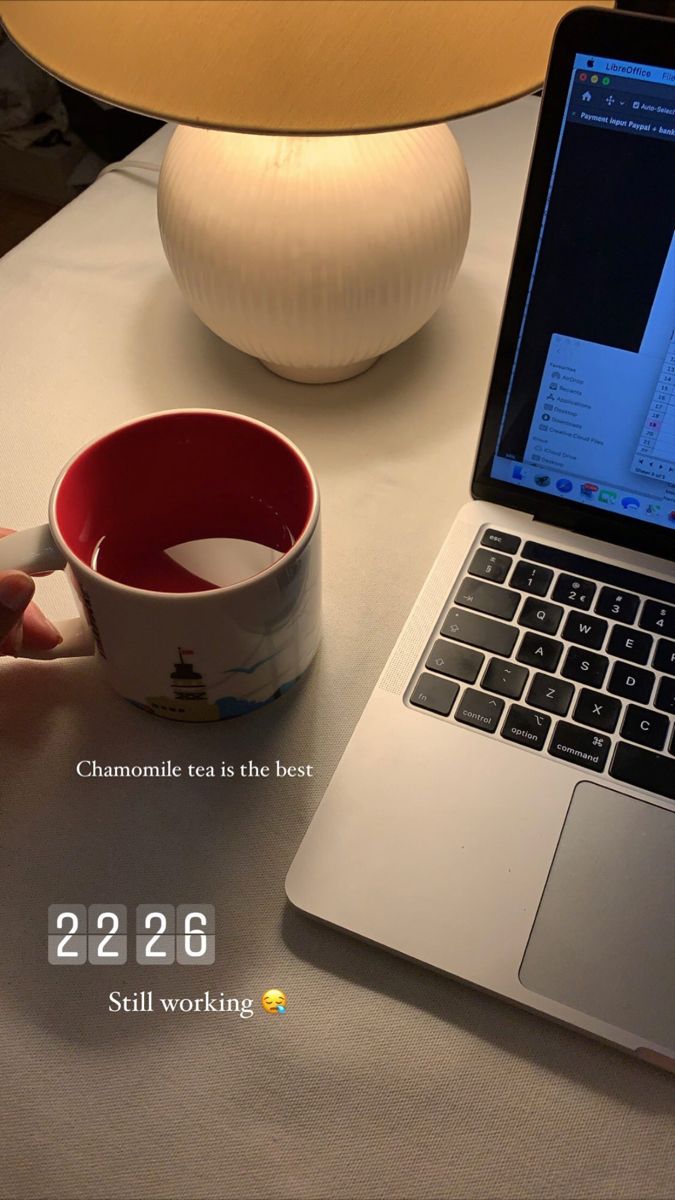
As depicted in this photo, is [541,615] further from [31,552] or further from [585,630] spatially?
[31,552]

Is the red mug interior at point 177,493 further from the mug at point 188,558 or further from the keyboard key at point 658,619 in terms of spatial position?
the keyboard key at point 658,619

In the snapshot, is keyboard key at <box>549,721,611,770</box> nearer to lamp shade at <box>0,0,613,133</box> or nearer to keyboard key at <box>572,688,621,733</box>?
keyboard key at <box>572,688,621,733</box>

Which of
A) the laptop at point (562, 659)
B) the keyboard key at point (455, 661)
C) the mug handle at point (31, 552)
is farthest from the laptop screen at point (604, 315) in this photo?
the mug handle at point (31, 552)

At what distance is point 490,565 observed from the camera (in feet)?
1.46

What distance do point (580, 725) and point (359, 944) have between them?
133 mm

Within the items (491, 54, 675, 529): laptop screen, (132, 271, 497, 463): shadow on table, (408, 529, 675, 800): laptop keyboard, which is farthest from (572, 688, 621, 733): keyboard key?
(132, 271, 497, 463): shadow on table

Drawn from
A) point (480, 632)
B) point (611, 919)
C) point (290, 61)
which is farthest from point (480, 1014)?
point (290, 61)

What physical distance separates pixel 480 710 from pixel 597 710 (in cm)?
5

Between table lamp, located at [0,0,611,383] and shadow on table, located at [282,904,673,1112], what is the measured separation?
311 millimetres

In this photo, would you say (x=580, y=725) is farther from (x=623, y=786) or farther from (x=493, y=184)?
(x=493, y=184)

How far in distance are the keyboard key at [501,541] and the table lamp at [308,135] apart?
14 centimetres

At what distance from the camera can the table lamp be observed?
13.3 inches

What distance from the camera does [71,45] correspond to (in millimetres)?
359

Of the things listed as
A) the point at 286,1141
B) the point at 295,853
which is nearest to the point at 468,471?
the point at 295,853
